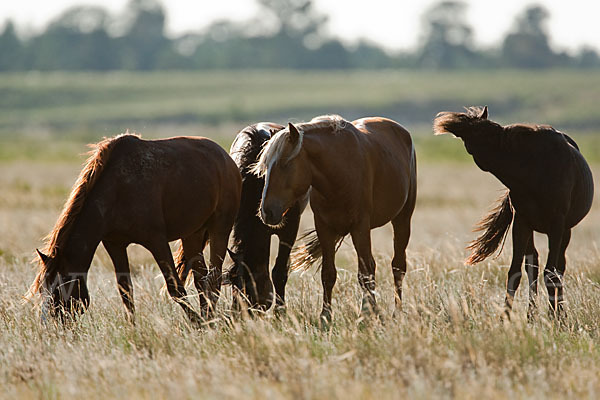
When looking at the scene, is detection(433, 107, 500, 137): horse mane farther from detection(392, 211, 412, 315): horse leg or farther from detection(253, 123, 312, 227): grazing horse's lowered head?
detection(253, 123, 312, 227): grazing horse's lowered head

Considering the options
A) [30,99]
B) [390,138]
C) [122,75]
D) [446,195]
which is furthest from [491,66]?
[390,138]

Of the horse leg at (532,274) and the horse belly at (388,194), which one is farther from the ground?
the horse belly at (388,194)

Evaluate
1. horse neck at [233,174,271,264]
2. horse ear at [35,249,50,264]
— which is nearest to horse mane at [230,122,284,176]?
horse neck at [233,174,271,264]

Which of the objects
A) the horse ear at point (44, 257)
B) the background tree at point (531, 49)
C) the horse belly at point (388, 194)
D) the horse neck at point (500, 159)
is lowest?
the horse ear at point (44, 257)

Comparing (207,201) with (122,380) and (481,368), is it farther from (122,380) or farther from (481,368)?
(481,368)

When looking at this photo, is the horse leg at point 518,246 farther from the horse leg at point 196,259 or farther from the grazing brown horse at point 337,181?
the horse leg at point 196,259

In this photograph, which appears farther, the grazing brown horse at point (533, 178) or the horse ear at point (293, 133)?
the grazing brown horse at point (533, 178)

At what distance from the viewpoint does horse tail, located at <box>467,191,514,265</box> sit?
23.4 feet

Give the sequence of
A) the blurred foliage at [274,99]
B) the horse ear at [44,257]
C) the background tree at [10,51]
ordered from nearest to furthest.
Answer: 1. the horse ear at [44,257]
2. the blurred foliage at [274,99]
3. the background tree at [10,51]

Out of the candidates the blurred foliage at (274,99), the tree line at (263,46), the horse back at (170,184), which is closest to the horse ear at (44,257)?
the horse back at (170,184)

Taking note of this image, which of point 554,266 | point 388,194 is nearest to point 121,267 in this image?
point 388,194

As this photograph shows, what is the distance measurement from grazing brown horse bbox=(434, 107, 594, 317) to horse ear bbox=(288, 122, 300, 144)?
144cm

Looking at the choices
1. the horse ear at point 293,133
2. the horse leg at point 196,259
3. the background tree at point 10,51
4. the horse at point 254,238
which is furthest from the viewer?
the background tree at point 10,51

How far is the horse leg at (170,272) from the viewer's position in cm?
595
